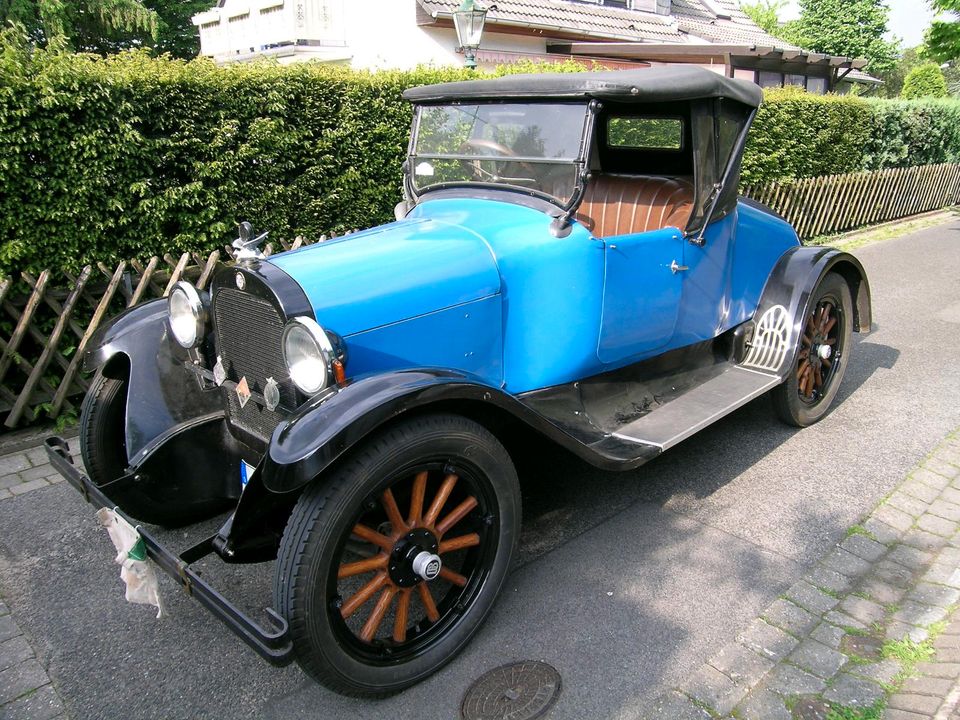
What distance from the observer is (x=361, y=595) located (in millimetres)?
2359

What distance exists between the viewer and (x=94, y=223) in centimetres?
486

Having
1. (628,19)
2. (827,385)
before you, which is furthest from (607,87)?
(628,19)

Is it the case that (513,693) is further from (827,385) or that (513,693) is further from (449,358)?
(827,385)

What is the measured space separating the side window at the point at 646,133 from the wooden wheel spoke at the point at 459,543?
8.77 feet

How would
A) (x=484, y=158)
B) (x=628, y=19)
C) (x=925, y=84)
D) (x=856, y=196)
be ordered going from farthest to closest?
(x=925, y=84) < (x=628, y=19) < (x=856, y=196) < (x=484, y=158)

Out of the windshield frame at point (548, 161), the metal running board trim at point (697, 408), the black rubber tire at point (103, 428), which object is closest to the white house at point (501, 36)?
the windshield frame at point (548, 161)

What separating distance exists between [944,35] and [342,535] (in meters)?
15.1

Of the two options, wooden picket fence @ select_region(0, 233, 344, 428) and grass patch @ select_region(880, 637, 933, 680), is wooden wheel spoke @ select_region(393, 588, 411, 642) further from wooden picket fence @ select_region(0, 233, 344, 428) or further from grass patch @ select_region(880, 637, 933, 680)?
wooden picket fence @ select_region(0, 233, 344, 428)

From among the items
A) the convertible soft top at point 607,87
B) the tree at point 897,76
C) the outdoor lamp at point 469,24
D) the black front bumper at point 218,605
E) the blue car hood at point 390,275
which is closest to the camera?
the black front bumper at point 218,605

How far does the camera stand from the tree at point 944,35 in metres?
12.4

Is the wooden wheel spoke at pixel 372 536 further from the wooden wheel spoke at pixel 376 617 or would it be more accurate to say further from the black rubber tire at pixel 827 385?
the black rubber tire at pixel 827 385

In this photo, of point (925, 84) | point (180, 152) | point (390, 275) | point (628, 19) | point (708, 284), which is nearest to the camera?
point (390, 275)

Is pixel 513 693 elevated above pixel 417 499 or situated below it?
below

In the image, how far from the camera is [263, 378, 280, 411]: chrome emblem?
8.75ft
